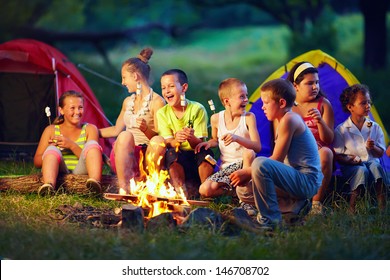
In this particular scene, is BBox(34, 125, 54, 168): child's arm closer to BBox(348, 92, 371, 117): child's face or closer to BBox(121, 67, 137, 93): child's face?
BBox(121, 67, 137, 93): child's face

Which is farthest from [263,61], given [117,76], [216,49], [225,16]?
[117,76]

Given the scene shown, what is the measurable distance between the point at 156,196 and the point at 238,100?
3.28 feet

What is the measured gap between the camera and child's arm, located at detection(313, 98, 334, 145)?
21.6 feet

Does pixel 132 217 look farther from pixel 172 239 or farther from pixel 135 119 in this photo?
pixel 135 119

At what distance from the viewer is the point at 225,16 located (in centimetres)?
3297

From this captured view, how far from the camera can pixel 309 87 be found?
263 inches

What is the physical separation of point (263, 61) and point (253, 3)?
9502 mm

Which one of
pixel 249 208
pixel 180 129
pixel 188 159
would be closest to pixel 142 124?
pixel 180 129

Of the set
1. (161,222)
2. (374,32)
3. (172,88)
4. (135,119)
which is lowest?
(161,222)

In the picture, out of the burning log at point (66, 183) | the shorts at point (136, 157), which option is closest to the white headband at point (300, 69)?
the shorts at point (136, 157)

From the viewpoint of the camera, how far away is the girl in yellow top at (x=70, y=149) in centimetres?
686

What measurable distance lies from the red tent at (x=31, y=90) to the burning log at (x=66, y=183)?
1.44m

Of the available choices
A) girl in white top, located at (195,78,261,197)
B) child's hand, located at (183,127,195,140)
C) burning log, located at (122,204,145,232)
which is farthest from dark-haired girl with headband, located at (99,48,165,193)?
burning log, located at (122,204,145,232)

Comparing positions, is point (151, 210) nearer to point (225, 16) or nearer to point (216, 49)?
point (216, 49)
